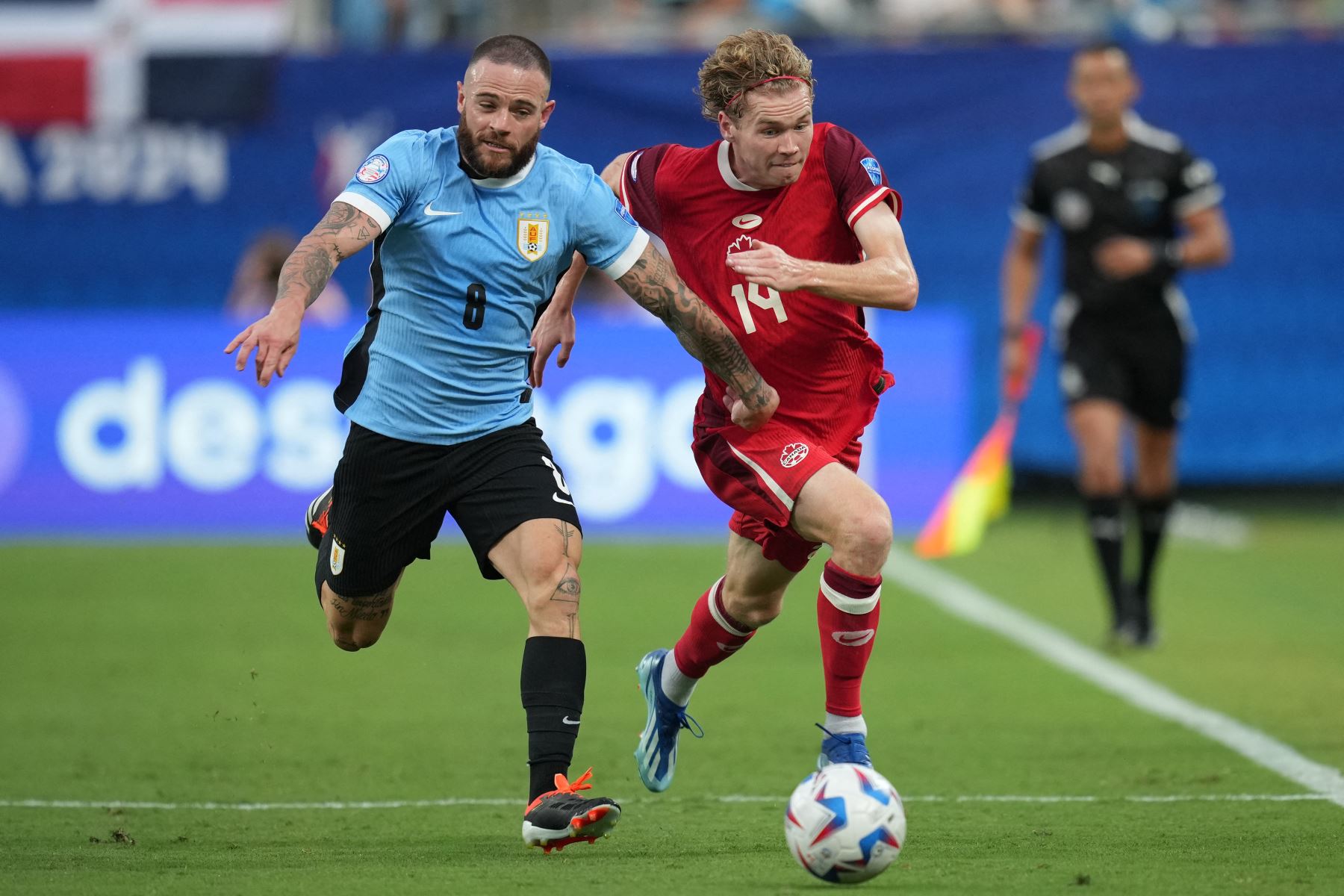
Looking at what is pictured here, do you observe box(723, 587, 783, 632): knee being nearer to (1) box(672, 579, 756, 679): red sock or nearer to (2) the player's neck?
(1) box(672, 579, 756, 679): red sock

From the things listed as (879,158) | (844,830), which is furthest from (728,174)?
(879,158)

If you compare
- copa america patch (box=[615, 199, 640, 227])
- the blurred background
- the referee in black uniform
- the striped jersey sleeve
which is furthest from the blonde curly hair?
the blurred background

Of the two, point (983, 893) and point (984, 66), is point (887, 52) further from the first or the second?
point (983, 893)

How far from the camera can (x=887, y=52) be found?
46.8 feet

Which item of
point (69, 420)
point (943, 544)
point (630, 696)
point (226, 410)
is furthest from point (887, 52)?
point (630, 696)

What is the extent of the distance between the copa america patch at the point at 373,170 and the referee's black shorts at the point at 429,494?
78 centimetres

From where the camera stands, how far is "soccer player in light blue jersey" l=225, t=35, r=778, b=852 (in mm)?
5379

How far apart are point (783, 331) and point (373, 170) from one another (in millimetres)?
1373

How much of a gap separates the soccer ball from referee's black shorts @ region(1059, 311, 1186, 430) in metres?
4.89

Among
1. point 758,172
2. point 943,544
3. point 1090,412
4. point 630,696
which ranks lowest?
point 943,544

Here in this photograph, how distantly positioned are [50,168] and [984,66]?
22.8 ft

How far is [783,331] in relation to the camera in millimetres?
5977

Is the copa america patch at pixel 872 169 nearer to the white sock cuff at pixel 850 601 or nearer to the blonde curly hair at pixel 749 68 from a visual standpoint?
the blonde curly hair at pixel 749 68

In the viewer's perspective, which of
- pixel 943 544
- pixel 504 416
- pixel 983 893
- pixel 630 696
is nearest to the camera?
pixel 983 893
